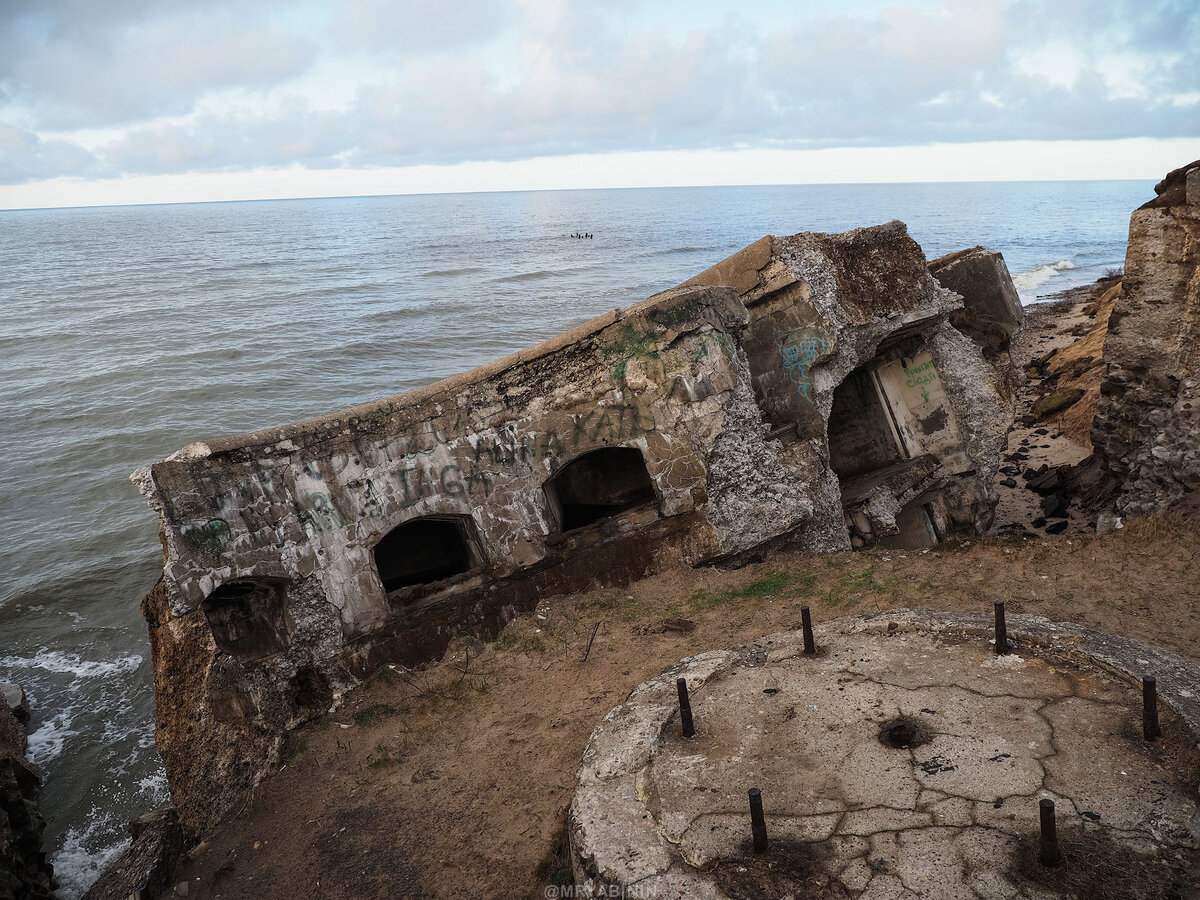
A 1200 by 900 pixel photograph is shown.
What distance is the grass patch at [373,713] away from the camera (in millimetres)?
6660

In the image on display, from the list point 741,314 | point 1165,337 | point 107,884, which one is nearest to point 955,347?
point 1165,337

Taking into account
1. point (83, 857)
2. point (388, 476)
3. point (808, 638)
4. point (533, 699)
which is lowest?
point (83, 857)

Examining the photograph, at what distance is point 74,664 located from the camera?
1173 cm

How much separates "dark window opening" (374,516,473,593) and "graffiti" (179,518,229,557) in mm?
2104

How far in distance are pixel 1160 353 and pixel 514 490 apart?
23.1ft

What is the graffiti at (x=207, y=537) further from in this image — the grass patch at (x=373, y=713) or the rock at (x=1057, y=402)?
the rock at (x=1057, y=402)

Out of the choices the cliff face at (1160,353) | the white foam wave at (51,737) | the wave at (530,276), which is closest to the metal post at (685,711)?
the cliff face at (1160,353)

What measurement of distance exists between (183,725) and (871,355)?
785 cm

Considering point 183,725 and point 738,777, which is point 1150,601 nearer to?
point 738,777

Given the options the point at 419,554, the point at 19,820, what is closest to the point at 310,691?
the point at 419,554

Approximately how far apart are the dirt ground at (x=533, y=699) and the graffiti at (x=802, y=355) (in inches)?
77.7

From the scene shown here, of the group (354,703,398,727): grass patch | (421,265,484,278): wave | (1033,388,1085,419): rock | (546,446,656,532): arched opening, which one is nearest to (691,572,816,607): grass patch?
(546,446,656,532): arched opening

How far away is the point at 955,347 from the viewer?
10445 millimetres

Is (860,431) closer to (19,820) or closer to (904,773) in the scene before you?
(904,773)
